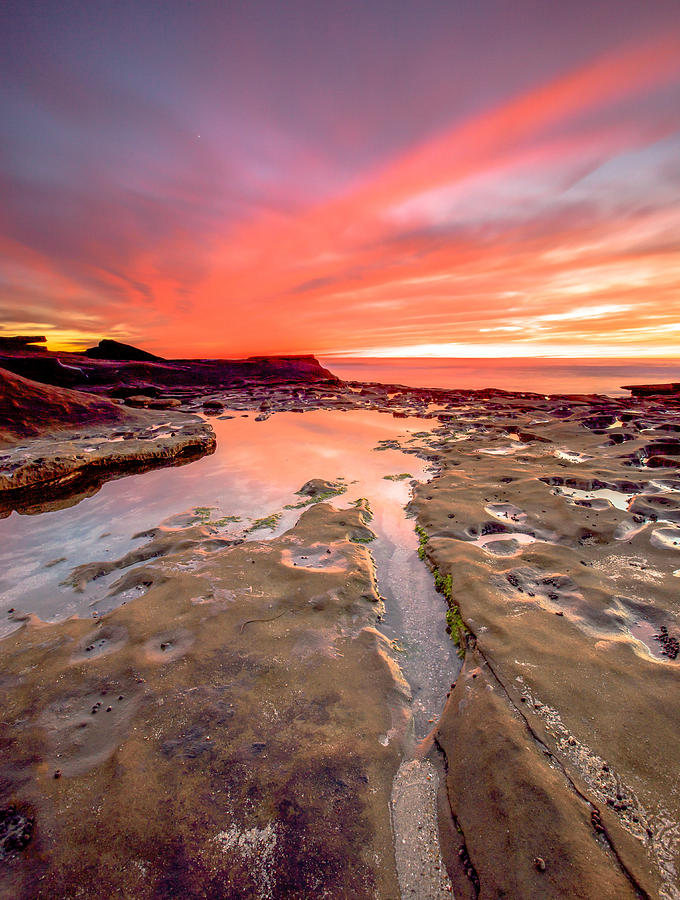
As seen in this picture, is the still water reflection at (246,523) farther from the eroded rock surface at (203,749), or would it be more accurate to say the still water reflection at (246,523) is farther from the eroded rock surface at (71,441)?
the eroded rock surface at (71,441)

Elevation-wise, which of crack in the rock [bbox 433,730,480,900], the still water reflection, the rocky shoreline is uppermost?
the rocky shoreline

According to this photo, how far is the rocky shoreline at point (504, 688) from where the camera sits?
2.68 m

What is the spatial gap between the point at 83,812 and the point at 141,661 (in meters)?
1.60

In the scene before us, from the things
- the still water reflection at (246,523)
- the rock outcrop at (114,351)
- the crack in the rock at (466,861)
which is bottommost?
the still water reflection at (246,523)

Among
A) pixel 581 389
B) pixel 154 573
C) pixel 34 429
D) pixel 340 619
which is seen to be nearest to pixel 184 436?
pixel 34 429

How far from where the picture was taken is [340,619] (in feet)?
17.9

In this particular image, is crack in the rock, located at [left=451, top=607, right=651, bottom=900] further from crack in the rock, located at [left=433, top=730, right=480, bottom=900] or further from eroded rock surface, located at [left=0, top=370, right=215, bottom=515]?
eroded rock surface, located at [left=0, top=370, right=215, bottom=515]

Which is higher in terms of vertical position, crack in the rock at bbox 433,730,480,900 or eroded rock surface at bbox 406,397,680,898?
eroded rock surface at bbox 406,397,680,898

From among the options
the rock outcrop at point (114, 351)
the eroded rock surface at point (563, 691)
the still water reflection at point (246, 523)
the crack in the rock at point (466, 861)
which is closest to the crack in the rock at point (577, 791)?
the eroded rock surface at point (563, 691)

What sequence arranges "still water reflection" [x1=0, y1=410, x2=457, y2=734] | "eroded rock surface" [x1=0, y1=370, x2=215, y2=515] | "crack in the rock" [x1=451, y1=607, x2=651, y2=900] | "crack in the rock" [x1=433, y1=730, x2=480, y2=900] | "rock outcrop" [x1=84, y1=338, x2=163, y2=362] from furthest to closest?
"rock outcrop" [x1=84, y1=338, x2=163, y2=362]
"eroded rock surface" [x1=0, y1=370, x2=215, y2=515]
"still water reflection" [x1=0, y1=410, x2=457, y2=734]
"crack in the rock" [x1=433, y1=730, x2=480, y2=900]
"crack in the rock" [x1=451, y1=607, x2=651, y2=900]

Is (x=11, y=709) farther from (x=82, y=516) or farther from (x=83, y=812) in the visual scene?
(x=82, y=516)

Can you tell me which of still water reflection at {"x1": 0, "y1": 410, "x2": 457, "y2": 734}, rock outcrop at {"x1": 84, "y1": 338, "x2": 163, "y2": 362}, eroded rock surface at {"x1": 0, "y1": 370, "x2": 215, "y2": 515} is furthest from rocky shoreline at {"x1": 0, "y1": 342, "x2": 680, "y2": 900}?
rock outcrop at {"x1": 84, "y1": 338, "x2": 163, "y2": 362}

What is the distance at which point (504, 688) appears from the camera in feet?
13.1

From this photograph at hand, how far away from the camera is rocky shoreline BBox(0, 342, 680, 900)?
2682 millimetres
